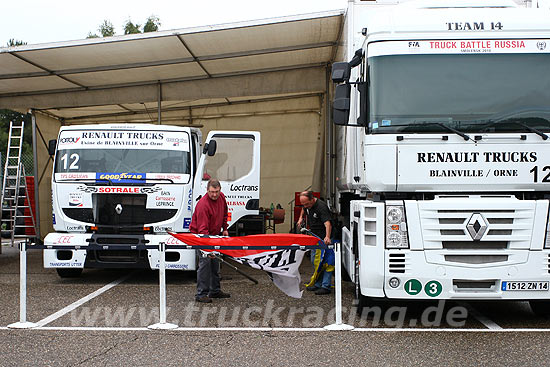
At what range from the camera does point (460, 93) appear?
659 cm

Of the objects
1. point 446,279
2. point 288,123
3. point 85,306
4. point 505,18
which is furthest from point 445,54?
point 288,123

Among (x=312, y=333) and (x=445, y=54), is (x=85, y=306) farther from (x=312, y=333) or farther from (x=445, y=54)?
(x=445, y=54)

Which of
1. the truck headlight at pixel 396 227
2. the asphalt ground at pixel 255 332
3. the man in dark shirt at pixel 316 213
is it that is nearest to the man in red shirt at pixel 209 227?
the asphalt ground at pixel 255 332

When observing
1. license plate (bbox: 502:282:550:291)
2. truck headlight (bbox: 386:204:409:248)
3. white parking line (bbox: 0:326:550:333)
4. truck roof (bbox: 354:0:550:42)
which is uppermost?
truck roof (bbox: 354:0:550:42)

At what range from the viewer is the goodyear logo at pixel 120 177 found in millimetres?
9898

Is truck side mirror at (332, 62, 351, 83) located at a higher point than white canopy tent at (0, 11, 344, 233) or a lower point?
lower

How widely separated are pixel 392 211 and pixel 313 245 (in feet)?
4.43

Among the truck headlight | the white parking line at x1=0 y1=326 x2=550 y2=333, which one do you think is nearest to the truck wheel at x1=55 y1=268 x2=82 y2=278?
the white parking line at x1=0 y1=326 x2=550 y2=333

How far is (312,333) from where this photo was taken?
21.2 ft

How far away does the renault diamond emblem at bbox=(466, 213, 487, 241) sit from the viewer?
251 inches

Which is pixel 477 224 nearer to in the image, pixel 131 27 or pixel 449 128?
pixel 449 128

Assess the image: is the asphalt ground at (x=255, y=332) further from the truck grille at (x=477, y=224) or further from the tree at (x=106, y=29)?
the tree at (x=106, y=29)

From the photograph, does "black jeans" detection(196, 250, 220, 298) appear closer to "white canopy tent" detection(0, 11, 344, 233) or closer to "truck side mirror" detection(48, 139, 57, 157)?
"truck side mirror" detection(48, 139, 57, 157)

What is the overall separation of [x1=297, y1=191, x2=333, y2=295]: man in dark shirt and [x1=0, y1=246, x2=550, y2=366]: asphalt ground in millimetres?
273
